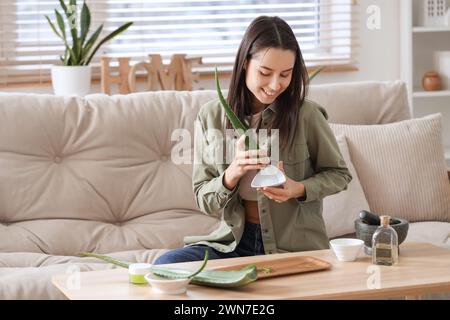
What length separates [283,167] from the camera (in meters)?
2.30

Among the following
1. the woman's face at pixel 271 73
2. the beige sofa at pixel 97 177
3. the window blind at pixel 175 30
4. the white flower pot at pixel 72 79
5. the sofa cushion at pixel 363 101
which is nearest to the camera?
the woman's face at pixel 271 73

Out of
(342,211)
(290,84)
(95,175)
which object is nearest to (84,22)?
(95,175)

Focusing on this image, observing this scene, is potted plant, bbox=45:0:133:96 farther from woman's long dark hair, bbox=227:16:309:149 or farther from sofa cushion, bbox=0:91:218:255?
woman's long dark hair, bbox=227:16:309:149

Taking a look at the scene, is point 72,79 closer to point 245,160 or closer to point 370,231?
point 245,160

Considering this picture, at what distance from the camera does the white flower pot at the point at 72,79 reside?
3.50 m

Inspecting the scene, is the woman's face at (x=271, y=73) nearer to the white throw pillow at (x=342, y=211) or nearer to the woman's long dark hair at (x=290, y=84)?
the woman's long dark hair at (x=290, y=84)

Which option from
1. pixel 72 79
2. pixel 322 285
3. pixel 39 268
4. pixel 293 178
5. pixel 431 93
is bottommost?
pixel 39 268

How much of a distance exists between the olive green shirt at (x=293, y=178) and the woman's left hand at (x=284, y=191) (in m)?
0.06

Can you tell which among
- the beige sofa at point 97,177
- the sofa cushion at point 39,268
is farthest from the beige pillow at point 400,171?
the sofa cushion at point 39,268

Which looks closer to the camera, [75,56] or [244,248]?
[244,248]

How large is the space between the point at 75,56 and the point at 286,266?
1.86m

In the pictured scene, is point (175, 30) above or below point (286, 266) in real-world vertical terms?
above

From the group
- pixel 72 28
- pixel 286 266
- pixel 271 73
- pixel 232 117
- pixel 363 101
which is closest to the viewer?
pixel 286 266

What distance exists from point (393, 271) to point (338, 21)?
8.06 feet
